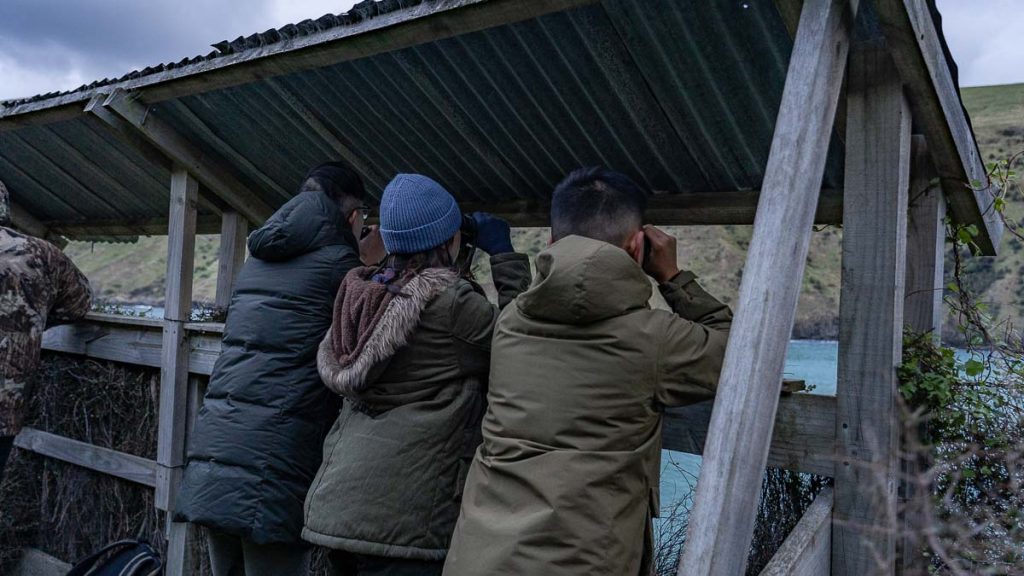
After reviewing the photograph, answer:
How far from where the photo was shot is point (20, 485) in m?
5.84

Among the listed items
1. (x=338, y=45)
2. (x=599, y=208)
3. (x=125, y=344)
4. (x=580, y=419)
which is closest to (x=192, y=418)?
(x=125, y=344)

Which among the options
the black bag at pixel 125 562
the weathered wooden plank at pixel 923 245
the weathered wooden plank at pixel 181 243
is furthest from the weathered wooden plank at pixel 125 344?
the weathered wooden plank at pixel 923 245

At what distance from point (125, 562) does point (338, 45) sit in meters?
3.40

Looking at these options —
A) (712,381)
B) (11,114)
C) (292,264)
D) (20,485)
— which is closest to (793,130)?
(712,381)

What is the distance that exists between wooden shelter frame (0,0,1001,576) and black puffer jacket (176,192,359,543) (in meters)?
0.84

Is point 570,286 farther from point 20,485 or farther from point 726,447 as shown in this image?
point 20,485

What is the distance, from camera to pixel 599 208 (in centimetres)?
231

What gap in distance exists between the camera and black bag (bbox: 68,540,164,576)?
4.53 metres

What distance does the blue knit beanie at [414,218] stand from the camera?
8.23ft

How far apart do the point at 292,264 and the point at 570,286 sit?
1.53 m

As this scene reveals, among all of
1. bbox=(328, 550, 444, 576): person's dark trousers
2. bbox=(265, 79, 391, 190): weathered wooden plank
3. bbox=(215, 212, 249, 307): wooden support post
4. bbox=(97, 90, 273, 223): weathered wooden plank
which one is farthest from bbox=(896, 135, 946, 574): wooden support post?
bbox=(215, 212, 249, 307): wooden support post

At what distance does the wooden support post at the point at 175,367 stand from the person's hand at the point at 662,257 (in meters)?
3.33

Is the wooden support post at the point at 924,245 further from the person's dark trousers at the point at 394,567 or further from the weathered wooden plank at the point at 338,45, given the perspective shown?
the person's dark trousers at the point at 394,567

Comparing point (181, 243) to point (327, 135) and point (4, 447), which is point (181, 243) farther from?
point (4, 447)
